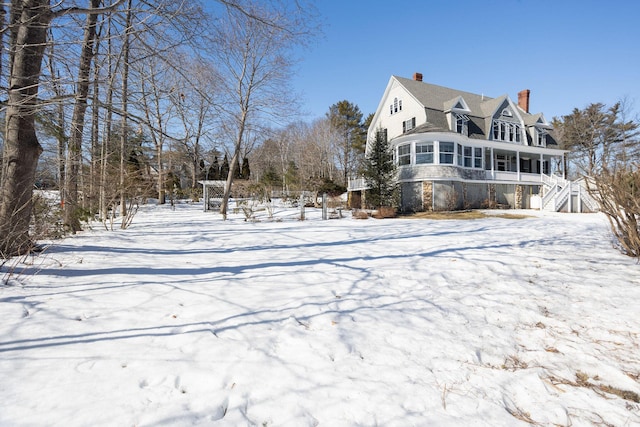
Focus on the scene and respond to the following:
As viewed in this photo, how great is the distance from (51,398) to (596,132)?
44466mm

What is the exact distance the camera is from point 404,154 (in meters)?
19.4

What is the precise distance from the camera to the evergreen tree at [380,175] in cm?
1773

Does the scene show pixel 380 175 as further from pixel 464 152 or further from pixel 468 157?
pixel 468 157

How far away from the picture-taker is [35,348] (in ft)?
7.49

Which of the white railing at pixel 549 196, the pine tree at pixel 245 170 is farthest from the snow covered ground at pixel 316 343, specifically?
the pine tree at pixel 245 170

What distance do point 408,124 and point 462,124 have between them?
3.63m

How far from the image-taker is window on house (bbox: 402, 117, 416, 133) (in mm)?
20100

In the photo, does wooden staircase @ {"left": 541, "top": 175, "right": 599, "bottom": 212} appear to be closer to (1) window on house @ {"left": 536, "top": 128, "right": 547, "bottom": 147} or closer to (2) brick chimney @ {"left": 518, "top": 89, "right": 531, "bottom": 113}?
(1) window on house @ {"left": 536, "top": 128, "right": 547, "bottom": 147}

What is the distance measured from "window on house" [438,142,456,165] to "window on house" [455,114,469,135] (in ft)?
6.35

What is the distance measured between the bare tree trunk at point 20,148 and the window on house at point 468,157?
20.9 m

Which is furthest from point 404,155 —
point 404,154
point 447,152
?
point 447,152

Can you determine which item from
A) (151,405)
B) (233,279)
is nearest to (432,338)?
(151,405)

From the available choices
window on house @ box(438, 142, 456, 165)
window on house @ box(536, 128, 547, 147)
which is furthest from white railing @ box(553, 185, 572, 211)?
window on house @ box(438, 142, 456, 165)

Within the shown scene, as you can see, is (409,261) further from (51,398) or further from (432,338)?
(51,398)
